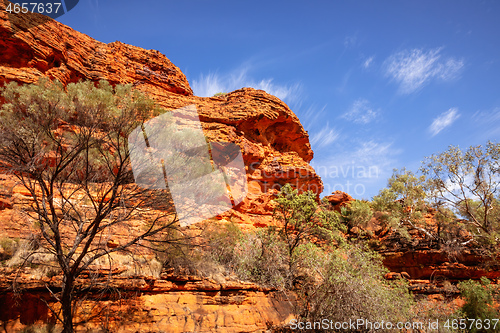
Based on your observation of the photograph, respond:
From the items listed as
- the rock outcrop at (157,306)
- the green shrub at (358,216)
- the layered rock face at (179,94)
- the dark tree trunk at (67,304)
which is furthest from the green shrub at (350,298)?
the green shrub at (358,216)

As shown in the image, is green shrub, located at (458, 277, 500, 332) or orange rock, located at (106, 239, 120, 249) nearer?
orange rock, located at (106, 239, 120, 249)

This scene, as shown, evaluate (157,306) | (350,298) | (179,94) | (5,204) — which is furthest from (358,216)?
(5,204)

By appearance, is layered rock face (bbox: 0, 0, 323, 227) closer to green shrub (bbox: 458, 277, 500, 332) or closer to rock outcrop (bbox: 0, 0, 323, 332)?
rock outcrop (bbox: 0, 0, 323, 332)

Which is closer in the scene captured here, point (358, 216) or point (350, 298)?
point (350, 298)

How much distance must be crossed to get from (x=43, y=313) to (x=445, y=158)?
20400mm

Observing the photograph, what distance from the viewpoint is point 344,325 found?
9461 millimetres

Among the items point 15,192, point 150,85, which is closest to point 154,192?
point 15,192

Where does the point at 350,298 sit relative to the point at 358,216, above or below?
below

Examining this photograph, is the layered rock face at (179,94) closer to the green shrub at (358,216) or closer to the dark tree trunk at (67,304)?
the green shrub at (358,216)

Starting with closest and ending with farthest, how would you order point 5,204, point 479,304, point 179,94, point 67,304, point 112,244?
point 67,304
point 5,204
point 112,244
point 479,304
point 179,94

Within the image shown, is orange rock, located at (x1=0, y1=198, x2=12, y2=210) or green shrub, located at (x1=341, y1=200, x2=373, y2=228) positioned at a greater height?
green shrub, located at (x1=341, y1=200, x2=373, y2=228)

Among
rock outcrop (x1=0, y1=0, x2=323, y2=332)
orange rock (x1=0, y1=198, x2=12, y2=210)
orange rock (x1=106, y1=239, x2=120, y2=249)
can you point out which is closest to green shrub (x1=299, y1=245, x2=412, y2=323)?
rock outcrop (x1=0, y1=0, x2=323, y2=332)

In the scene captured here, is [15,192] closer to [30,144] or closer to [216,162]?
[30,144]

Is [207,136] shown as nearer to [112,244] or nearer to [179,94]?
[179,94]
